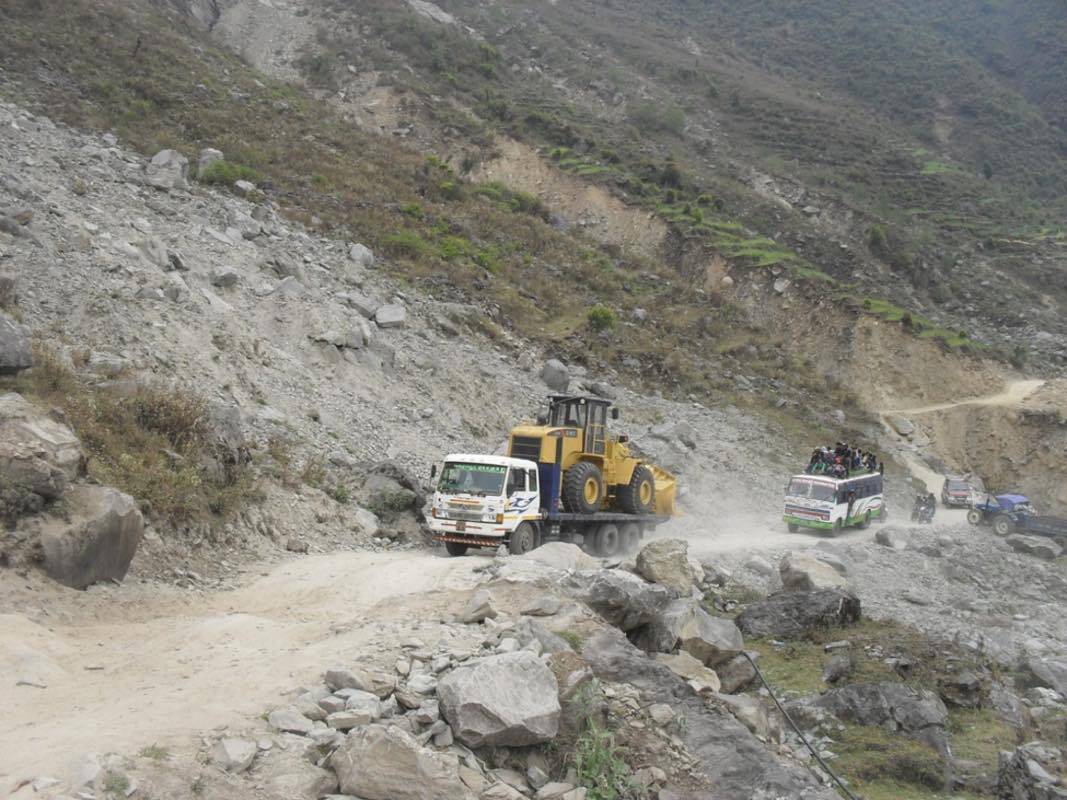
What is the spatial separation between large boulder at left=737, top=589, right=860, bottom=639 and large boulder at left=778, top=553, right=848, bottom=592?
1.04 metres

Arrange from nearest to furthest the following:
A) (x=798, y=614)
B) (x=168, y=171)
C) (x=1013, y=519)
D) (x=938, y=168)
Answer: (x=798, y=614), (x=168, y=171), (x=1013, y=519), (x=938, y=168)

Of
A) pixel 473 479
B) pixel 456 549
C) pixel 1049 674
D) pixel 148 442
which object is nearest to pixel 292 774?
pixel 148 442

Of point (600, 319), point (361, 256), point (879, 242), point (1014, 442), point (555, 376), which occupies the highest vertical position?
point (879, 242)

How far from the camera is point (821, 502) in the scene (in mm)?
22734

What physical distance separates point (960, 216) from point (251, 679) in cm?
6398

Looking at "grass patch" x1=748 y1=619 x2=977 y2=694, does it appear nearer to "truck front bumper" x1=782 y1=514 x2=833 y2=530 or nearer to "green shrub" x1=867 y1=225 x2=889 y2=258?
"truck front bumper" x1=782 y1=514 x2=833 y2=530

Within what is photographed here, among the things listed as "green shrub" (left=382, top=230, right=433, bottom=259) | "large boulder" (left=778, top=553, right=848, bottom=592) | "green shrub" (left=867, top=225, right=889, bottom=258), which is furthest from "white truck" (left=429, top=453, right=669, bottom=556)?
"green shrub" (left=867, top=225, right=889, bottom=258)

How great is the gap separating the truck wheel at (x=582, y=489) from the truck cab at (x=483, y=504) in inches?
59.6

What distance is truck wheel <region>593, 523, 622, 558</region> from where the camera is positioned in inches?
685

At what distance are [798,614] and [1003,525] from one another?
16343 mm

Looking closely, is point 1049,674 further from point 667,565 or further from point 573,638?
point 573,638

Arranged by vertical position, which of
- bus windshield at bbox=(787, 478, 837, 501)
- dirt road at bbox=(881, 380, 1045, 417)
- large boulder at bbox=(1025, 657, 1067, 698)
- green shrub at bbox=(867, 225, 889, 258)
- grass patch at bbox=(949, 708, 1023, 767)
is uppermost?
green shrub at bbox=(867, 225, 889, 258)

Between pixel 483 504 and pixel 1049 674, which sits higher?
pixel 483 504

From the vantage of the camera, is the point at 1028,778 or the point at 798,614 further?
the point at 798,614
